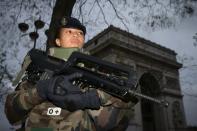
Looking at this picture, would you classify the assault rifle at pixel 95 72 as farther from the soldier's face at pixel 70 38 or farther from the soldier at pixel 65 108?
the soldier's face at pixel 70 38

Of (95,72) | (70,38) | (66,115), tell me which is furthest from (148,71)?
(66,115)

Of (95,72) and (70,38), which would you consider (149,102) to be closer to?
(70,38)

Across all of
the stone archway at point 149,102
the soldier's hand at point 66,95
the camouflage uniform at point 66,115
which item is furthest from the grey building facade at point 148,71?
the soldier's hand at point 66,95

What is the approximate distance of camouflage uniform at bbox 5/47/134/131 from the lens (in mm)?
2619

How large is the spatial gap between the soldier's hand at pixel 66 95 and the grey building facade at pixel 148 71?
65.0 ft

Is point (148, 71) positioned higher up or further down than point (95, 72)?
higher up

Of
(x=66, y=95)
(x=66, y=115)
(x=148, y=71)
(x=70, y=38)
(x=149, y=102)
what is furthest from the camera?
(x=149, y=102)

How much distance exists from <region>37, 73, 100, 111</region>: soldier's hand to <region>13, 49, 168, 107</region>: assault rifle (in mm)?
166

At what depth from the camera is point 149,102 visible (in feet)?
84.5

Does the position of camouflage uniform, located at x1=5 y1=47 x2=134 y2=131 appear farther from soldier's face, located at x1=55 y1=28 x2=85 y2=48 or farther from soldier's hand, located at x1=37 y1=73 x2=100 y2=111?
soldier's face, located at x1=55 y1=28 x2=85 y2=48

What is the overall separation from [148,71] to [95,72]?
2288cm

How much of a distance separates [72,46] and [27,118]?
3.06ft

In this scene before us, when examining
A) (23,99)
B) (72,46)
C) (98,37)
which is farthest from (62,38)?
(98,37)

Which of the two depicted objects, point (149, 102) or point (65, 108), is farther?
point (149, 102)
